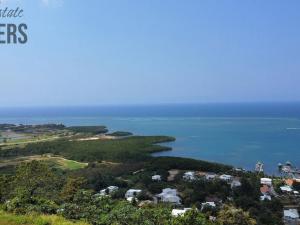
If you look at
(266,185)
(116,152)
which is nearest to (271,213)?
(266,185)

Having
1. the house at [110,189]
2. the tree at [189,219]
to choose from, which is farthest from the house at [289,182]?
the tree at [189,219]

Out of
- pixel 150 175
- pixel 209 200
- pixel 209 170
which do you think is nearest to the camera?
pixel 209 200

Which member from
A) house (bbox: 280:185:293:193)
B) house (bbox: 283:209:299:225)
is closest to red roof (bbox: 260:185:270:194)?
house (bbox: 280:185:293:193)

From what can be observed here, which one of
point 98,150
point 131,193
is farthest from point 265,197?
point 98,150

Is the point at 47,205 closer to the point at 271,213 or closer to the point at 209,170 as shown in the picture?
the point at 271,213

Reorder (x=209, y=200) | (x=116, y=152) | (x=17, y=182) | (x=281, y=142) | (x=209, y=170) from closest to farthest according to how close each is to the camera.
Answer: (x=17, y=182) → (x=209, y=200) → (x=209, y=170) → (x=116, y=152) → (x=281, y=142)

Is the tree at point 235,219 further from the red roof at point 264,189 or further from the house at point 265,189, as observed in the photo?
the red roof at point 264,189

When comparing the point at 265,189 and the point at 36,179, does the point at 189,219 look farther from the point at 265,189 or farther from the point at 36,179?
the point at 265,189
